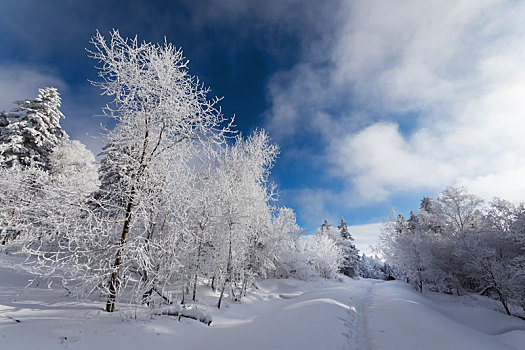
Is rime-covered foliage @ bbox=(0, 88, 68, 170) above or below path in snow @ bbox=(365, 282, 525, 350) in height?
above

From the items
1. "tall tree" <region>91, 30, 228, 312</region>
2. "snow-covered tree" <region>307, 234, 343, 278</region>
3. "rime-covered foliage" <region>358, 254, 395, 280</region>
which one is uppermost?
"tall tree" <region>91, 30, 228, 312</region>

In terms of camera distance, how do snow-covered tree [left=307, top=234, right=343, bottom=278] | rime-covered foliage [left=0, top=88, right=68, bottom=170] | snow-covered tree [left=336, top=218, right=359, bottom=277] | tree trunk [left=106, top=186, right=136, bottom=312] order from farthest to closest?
snow-covered tree [left=336, top=218, right=359, bottom=277]
snow-covered tree [left=307, top=234, right=343, bottom=278]
rime-covered foliage [left=0, top=88, right=68, bottom=170]
tree trunk [left=106, top=186, right=136, bottom=312]

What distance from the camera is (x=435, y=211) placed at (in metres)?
28.9

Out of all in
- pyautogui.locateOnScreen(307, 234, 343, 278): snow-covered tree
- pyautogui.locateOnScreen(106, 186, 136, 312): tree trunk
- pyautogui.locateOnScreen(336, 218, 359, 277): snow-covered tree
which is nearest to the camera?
pyautogui.locateOnScreen(106, 186, 136, 312): tree trunk

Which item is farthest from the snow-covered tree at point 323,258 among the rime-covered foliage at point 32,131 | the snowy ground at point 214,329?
the rime-covered foliage at point 32,131

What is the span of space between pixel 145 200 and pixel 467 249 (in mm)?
24005

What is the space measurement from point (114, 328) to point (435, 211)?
1398 inches

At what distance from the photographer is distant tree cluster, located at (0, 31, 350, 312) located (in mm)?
6438

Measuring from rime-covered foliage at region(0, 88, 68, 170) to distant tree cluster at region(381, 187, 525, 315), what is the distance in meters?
37.5

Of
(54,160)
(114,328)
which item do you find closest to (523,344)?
(114,328)

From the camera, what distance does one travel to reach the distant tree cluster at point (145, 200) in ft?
21.1

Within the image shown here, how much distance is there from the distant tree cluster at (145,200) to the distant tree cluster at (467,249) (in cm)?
1528

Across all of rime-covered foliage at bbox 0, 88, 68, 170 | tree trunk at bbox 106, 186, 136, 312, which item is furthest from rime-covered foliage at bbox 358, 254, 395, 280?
rime-covered foliage at bbox 0, 88, 68, 170

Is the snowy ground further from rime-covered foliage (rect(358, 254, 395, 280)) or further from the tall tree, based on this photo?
rime-covered foliage (rect(358, 254, 395, 280))
